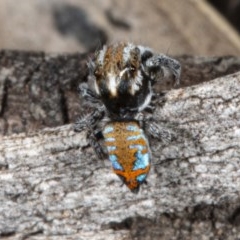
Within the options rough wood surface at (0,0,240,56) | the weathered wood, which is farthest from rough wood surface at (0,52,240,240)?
rough wood surface at (0,0,240,56)

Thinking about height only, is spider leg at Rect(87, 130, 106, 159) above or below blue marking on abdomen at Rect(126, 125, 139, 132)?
below

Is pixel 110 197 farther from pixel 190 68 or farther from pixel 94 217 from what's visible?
pixel 190 68

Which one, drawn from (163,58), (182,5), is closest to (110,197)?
(163,58)

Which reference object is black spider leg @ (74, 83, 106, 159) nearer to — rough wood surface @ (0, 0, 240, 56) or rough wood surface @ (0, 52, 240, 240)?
rough wood surface @ (0, 52, 240, 240)

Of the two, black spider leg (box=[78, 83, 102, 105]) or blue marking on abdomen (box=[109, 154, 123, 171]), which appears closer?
blue marking on abdomen (box=[109, 154, 123, 171])

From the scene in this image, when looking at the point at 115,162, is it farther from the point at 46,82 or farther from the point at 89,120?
the point at 46,82

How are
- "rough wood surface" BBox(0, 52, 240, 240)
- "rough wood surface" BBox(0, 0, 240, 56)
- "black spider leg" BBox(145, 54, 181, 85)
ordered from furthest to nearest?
"rough wood surface" BBox(0, 0, 240, 56), "black spider leg" BBox(145, 54, 181, 85), "rough wood surface" BBox(0, 52, 240, 240)

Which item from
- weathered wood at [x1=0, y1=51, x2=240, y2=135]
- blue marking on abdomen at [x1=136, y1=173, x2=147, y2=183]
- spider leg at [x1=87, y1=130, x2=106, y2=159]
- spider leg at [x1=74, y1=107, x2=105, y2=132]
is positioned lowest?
blue marking on abdomen at [x1=136, y1=173, x2=147, y2=183]

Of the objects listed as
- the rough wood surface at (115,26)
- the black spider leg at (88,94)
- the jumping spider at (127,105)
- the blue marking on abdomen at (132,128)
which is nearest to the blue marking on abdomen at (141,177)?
the jumping spider at (127,105)
